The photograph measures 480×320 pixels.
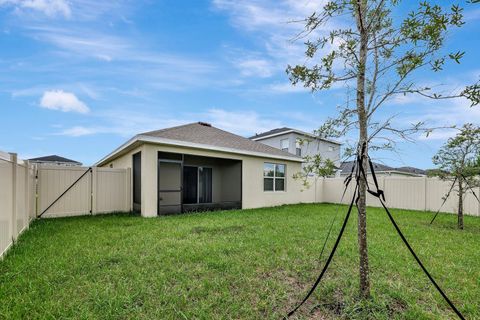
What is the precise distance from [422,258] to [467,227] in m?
5.40

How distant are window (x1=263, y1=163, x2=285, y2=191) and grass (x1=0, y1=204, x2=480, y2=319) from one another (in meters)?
6.87

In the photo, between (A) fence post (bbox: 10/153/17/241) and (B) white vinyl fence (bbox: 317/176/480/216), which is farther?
(B) white vinyl fence (bbox: 317/176/480/216)

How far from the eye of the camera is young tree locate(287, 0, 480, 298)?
2803 mm

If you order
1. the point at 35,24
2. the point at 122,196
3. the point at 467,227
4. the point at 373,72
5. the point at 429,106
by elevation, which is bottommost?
the point at 467,227

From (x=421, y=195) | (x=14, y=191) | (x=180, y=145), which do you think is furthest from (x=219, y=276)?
(x=421, y=195)

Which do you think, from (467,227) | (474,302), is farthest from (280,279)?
(467,227)

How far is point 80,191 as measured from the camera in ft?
31.3

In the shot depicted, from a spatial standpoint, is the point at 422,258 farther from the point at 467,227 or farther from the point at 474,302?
the point at 467,227

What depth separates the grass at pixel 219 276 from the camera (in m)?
2.81

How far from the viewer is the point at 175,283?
342 centimetres

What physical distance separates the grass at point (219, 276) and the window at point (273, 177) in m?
6.87

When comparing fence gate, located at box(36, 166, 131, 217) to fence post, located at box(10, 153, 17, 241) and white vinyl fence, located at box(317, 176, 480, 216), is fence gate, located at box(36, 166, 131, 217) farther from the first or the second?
white vinyl fence, located at box(317, 176, 480, 216)

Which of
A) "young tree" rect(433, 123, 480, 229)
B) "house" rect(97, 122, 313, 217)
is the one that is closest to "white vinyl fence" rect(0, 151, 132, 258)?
"house" rect(97, 122, 313, 217)

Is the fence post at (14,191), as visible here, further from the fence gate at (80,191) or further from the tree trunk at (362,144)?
the tree trunk at (362,144)
